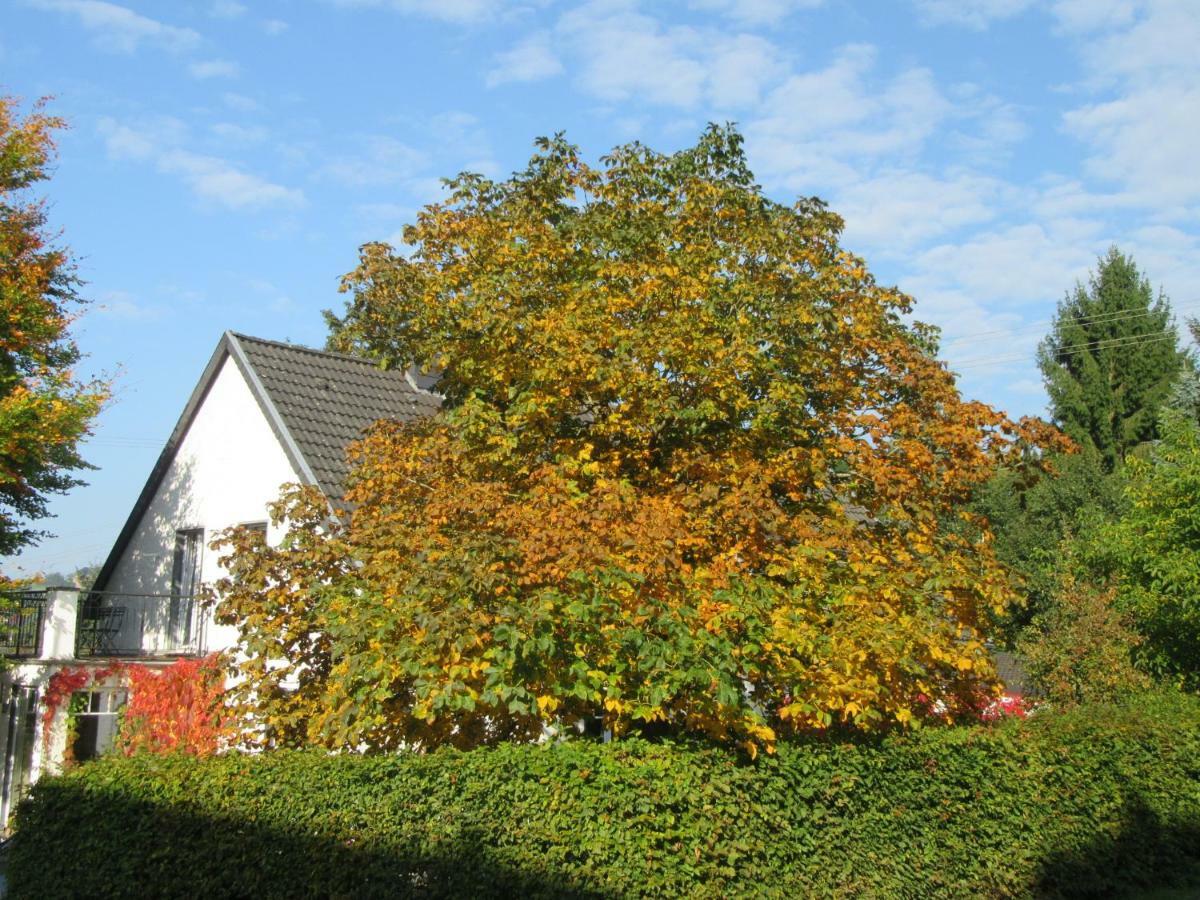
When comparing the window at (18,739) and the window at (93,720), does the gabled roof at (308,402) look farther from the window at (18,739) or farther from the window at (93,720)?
the window at (18,739)

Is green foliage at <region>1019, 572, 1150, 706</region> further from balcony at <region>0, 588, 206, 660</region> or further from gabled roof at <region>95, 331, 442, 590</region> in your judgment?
balcony at <region>0, 588, 206, 660</region>

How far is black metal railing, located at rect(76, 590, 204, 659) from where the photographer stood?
17.5m

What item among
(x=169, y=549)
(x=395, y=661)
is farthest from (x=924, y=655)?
(x=169, y=549)

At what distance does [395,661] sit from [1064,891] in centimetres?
757

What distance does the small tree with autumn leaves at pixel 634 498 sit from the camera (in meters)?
8.90

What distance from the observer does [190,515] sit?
18.0 meters

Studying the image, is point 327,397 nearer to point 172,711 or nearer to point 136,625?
point 136,625

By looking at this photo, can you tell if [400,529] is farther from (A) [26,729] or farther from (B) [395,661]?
(A) [26,729]

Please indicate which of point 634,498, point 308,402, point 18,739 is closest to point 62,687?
point 18,739

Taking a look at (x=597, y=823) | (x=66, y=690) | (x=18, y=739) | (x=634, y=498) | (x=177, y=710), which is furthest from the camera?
(x=18, y=739)

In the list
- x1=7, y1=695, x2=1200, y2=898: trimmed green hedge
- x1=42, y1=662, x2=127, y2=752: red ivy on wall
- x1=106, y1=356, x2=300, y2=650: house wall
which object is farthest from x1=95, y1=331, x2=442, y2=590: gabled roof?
x1=7, y1=695, x2=1200, y2=898: trimmed green hedge

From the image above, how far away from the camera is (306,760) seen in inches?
360

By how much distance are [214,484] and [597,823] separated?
11758 millimetres

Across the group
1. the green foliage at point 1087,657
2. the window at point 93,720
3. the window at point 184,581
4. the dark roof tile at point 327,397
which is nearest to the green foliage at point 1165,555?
the green foliage at point 1087,657
